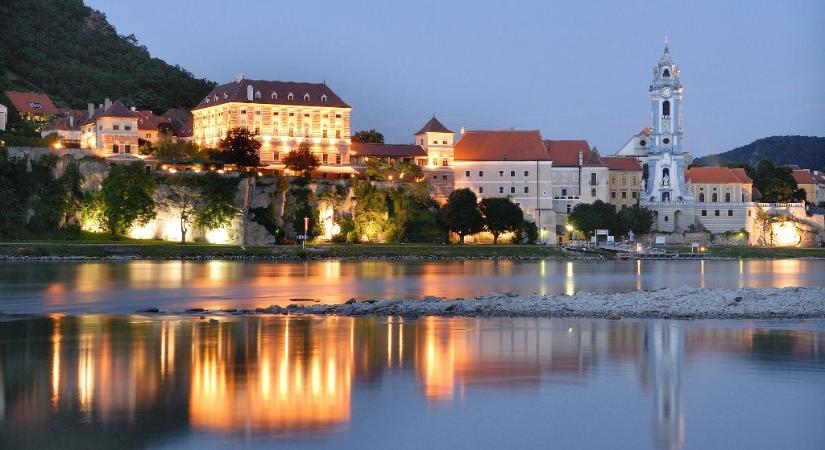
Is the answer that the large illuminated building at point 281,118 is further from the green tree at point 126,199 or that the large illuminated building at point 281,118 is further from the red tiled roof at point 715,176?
the red tiled roof at point 715,176

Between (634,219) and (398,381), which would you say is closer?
(398,381)

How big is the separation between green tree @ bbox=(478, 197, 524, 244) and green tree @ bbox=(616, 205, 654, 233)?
11.1m

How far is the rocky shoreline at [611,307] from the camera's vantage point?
29609 millimetres

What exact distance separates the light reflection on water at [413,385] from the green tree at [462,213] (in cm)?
4647

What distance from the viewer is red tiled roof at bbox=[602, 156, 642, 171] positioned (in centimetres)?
8856

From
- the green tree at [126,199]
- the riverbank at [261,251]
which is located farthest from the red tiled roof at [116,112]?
the riverbank at [261,251]

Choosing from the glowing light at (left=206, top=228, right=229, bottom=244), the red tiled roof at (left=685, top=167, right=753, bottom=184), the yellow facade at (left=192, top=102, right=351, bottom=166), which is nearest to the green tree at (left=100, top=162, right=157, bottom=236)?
the glowing light at (left=206, top=228, right=229, bottom=244)

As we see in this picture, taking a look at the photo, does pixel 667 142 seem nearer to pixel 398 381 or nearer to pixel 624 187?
pixel 624 187

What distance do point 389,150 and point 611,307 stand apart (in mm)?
53574

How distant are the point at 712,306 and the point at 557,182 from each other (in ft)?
180

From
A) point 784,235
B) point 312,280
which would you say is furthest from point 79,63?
point 312,280

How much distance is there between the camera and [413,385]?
729 inches

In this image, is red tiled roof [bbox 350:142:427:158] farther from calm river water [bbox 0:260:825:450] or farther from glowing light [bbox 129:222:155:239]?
calm river water [bbox 0:260:825:450]

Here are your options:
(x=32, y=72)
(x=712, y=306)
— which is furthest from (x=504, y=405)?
(x=32, y=72)
